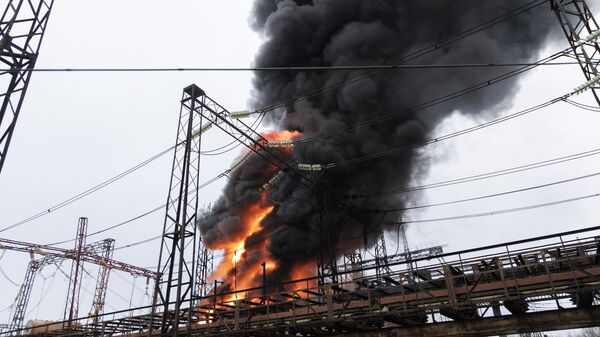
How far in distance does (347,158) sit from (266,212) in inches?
326

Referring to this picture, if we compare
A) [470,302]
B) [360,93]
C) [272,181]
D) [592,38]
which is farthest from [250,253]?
[592,38]

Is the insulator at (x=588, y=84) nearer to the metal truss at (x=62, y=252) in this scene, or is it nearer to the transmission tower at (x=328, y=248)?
the transmission tower at (x=328, y=248)

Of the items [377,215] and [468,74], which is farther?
[377,215]

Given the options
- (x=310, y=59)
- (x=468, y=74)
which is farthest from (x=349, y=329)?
(x=310, y=59)

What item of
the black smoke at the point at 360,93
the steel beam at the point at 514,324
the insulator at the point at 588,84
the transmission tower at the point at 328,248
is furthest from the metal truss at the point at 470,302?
the black smoke at the point at 360,93

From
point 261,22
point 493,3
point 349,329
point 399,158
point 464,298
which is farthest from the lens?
point 261,22

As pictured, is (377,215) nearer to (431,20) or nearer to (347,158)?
(347,158)

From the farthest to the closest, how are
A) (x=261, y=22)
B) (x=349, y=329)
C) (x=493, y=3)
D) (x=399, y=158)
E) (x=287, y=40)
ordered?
1. (x=261, y=22)
2. (x=287, y=40)
3. (x=399, y=158)
4. (x=493, y=3)
5. (x=349, y=329)

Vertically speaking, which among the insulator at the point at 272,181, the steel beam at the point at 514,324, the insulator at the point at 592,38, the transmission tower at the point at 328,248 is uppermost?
the insulator at the point at 272,181

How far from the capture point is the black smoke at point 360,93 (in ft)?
93.5

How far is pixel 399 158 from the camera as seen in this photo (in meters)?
31.2

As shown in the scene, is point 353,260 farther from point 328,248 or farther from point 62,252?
point 62,252

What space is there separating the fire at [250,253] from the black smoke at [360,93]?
483 mm

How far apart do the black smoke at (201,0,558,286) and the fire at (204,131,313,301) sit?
48 centimetres
